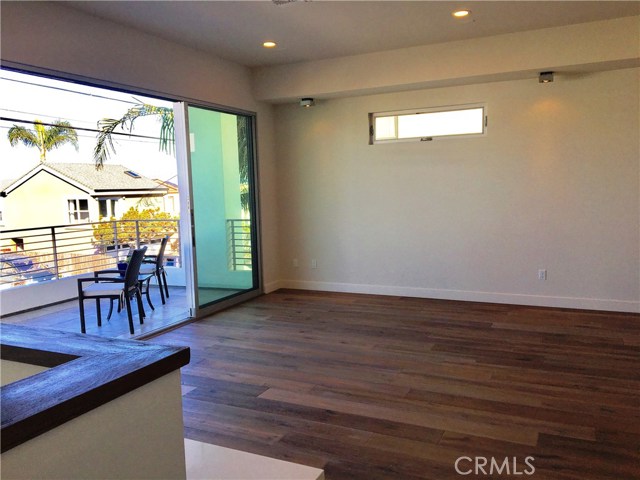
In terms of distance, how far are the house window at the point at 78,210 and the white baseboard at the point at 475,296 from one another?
3.40 meters

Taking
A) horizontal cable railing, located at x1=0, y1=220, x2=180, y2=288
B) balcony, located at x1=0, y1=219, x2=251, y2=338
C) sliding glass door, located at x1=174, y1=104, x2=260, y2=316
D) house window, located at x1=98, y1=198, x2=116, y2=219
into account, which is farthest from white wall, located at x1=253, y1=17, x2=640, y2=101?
house window, located at x1=98, y1=198, x2=116, y2=219

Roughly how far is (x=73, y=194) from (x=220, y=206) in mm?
3366

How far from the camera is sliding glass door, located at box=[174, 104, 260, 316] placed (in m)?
5.15

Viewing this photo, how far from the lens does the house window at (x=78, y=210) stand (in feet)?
24.9

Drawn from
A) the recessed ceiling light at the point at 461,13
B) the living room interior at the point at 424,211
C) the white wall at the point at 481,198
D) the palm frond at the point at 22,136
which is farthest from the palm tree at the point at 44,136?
the recessed ceiling light at the point at 461,13

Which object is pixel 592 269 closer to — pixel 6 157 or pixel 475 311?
pixel 475 311

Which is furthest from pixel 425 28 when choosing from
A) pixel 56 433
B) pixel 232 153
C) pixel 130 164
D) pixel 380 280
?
pixel 130 164

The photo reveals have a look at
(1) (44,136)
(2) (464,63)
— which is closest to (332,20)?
(2) (464,63)

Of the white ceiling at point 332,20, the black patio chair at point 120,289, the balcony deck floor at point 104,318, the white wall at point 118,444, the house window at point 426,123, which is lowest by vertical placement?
the balcony deck floor at point 104,318

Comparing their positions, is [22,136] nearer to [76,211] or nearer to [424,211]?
[76,211]

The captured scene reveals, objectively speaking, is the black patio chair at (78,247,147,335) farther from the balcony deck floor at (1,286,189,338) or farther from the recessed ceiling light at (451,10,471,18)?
the recessed ceiling light at (451,10,471,18)

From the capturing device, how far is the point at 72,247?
22.3 ft

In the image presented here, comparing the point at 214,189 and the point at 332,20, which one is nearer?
the point at 332,20

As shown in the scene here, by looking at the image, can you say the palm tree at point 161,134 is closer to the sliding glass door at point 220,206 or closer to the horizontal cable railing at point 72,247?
the sliding glass door at point 220,206
